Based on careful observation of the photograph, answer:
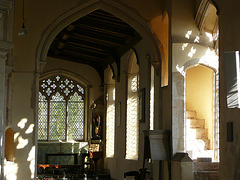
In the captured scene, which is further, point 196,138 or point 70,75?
point 70,75

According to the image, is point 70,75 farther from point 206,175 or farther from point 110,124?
point 206,175

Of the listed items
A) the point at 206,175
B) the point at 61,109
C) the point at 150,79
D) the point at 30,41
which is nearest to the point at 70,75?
the point at 61,109

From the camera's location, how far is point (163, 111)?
9.27m

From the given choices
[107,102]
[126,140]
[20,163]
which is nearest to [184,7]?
[20,163]

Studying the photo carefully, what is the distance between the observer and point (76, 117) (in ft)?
60.0

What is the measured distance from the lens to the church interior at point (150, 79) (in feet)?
21.1

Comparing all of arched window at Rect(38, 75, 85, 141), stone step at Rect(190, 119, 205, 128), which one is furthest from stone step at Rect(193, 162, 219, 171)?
arched window at Rect(38, 75, 85, 141)

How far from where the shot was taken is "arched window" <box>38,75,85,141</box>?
709 inches

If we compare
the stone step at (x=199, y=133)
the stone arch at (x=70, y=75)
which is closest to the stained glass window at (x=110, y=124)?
the stone arch at (x=70, y=75)

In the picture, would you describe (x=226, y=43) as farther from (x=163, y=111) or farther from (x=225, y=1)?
(x=163, y=111)

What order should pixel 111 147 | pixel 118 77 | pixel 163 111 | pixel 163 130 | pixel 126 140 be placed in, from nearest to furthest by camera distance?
1. pixel 163 130
2. pixel 163 111
3. pixel 126 140
4. pixel 118 77
5. pixel 111 147

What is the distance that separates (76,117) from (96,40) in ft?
15.4

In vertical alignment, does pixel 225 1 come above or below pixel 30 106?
above

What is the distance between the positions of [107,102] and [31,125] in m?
7.23
